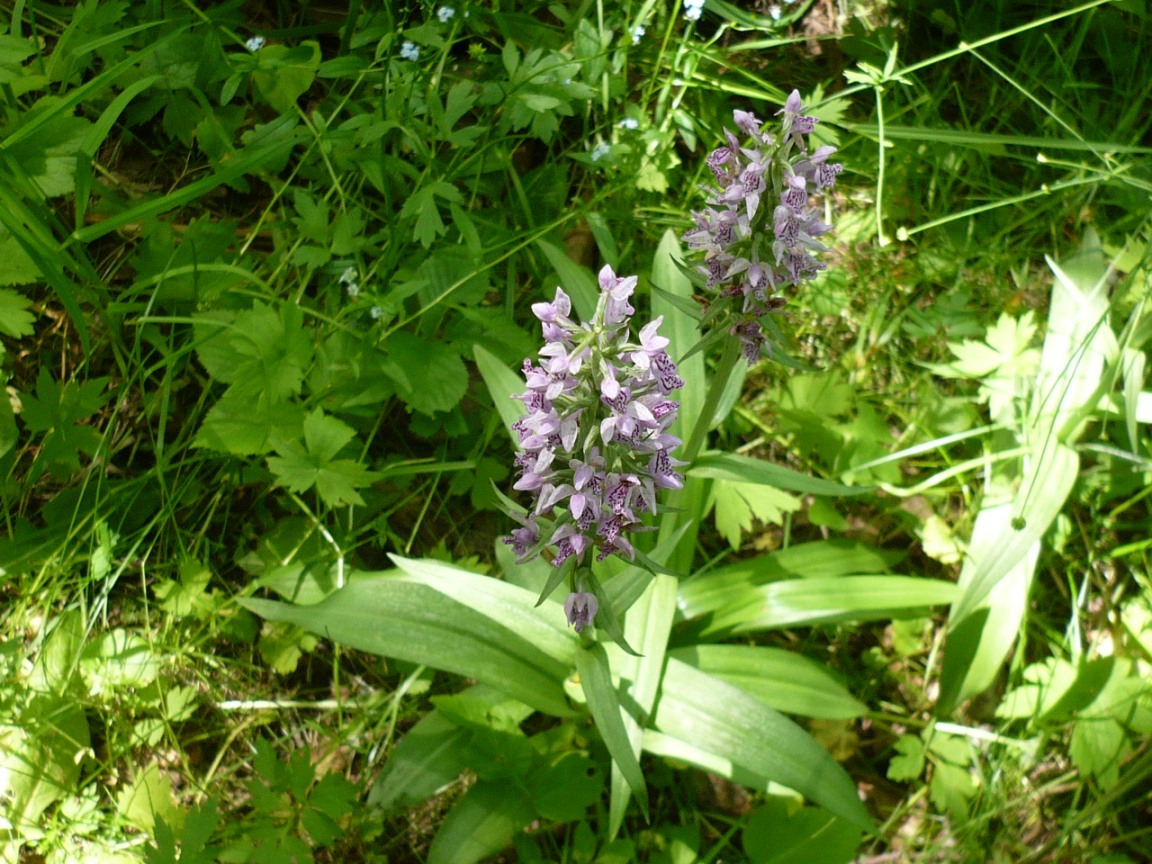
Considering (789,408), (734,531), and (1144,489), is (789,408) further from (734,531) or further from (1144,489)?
(1144,489)

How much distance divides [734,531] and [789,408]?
24.5 inches

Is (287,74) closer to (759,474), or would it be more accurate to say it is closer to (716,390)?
(716,390)

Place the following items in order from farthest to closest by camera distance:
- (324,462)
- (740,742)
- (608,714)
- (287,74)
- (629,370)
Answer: (287,74) → (324,462) → (740,742) → (608,714) → (629,370)

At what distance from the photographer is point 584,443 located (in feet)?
5.78

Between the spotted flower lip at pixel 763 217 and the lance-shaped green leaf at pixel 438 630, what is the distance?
1.05 m

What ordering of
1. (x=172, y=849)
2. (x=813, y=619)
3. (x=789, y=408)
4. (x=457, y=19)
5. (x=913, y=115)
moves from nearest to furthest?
(x=172, y=849), (x=813, y=619), (x=457, y=19), (x=789, y=408), (x=913, y=115)

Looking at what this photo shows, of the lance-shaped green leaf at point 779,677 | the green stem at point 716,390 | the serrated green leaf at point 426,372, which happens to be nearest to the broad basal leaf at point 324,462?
the serrated green leaf at point 426,372

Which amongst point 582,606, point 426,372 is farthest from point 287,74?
point 582,606

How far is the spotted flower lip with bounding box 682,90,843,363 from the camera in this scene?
2061 mm

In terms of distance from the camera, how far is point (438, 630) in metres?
2.63

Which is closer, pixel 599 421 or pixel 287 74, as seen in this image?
pixel 599 421

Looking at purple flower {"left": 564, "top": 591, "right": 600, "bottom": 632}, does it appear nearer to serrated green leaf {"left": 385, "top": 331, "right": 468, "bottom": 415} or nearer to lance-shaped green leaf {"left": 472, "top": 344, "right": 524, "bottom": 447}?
lance-shaped green leaf {"left": 472, "top": 344, "right": 524, "bottom": 447}

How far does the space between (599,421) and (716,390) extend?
881 mm


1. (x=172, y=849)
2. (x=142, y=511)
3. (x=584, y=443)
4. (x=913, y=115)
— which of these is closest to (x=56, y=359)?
(x=142, y=511)
